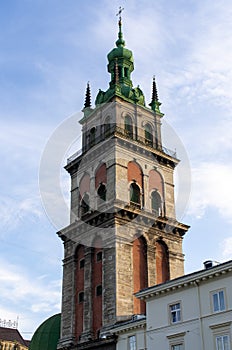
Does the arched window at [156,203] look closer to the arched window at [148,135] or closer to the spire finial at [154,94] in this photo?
the arched window at [148,135]

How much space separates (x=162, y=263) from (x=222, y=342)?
22534 mm

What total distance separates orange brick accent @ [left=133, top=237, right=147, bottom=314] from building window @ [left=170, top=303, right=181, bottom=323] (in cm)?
1258

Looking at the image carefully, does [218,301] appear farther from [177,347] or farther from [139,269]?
[139,269]

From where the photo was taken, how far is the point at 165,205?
59344 mm

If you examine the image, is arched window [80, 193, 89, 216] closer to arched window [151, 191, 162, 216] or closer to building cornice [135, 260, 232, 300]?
arched window [151, 191, 162, 216]

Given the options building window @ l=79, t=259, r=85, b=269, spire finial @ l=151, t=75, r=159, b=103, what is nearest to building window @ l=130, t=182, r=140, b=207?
building window @ l=79, t=259, r=85, b=269

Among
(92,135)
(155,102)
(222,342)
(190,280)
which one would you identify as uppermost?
(155,102)

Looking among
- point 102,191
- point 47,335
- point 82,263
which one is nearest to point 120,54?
point 102,191

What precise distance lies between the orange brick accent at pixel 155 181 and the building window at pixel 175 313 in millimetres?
22764

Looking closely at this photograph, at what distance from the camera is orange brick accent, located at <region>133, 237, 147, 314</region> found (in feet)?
166

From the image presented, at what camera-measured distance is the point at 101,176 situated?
5825 cm

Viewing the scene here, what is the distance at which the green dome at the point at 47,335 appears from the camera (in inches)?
2317

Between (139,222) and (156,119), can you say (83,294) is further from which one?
(156,119)

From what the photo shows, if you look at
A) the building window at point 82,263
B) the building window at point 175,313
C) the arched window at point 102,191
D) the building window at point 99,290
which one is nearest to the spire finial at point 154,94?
the arched window at point 102,191
